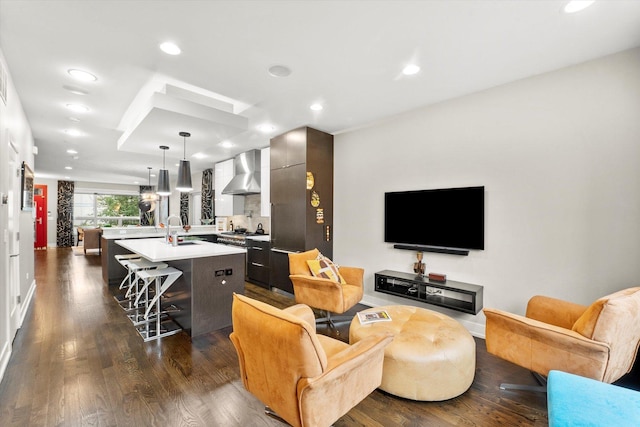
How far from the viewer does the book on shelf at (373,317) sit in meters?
2.43

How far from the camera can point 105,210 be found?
1202 cm

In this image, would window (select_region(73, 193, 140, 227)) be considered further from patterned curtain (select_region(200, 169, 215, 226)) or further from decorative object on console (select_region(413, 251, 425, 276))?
decorative object on console (select_region(413, 251, 425, 276))

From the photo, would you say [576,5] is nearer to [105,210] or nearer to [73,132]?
[73,132]

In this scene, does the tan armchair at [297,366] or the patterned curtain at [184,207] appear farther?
the patterned curtain at [184,207]

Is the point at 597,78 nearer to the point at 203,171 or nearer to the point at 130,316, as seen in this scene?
the point at 130,316

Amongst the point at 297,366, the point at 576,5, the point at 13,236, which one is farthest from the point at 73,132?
the point at 576,5

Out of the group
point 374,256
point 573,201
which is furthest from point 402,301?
point 573,201

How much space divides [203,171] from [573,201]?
8042mm

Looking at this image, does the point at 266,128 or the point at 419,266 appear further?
the point at 266,128

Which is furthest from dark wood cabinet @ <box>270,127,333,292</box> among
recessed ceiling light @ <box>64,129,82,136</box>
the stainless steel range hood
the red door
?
the red door

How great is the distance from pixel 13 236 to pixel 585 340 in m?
4.88

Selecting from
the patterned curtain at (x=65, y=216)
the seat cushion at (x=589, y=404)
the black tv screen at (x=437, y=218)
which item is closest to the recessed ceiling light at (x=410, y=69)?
the black tv screen at (x=437, y=218)

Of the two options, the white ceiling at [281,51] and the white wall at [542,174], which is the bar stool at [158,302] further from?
the white wall at [542,174]

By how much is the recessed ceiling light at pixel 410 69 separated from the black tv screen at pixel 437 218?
4.53 ft
